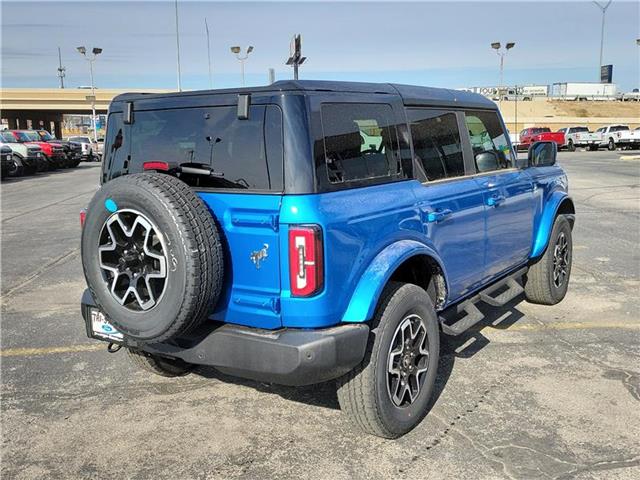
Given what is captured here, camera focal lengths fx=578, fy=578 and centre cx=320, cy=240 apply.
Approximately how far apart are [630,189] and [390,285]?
47.7 feet

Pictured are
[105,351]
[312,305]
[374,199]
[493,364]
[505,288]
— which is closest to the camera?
[312,305]

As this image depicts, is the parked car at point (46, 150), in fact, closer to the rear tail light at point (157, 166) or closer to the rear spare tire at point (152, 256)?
the rear tail light at point (157, 166)

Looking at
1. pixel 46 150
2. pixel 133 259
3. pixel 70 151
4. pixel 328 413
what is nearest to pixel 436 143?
pixel 328 413

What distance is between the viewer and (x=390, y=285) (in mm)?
3295

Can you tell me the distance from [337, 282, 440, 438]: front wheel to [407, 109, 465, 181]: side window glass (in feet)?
2.95

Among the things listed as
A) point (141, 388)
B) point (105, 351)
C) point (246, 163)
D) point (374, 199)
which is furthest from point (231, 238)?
point (105, 351)

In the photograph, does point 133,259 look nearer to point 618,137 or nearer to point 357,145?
point 357,145

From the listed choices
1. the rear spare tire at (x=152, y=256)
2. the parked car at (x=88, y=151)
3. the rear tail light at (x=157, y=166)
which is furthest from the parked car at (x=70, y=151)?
the rear spare tire at (x=152, y=256)

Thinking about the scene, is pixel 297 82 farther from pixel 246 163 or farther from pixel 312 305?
pixel 312 305

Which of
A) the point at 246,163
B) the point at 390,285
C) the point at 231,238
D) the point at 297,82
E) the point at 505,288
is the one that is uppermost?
the point at 297,82

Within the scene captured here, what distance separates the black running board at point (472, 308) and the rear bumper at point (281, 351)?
3.36 ft

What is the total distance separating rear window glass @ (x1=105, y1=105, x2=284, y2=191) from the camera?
9.61 feet

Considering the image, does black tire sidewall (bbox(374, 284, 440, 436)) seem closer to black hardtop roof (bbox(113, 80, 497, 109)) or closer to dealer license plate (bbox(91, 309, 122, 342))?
black hardtop roof (bbox(113, 80, 497, 109))

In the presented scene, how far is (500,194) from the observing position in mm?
4465
